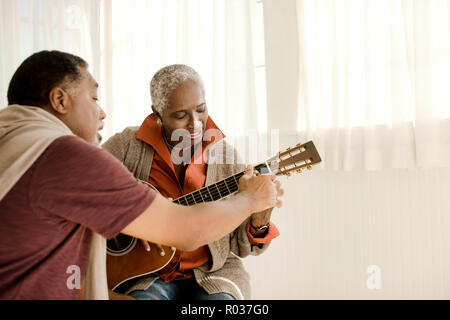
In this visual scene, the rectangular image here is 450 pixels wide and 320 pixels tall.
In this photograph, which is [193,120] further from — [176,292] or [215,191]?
[176,292]

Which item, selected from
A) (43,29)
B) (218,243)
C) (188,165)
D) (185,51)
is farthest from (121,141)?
(43,29)

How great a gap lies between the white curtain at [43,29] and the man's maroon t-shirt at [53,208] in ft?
7.37

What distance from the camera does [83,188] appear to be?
0.75m

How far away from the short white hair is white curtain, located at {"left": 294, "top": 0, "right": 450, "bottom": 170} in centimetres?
62

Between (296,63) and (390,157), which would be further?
(296,63)

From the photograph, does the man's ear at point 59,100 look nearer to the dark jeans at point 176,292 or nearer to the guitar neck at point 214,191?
the guitar neck at point 214,191

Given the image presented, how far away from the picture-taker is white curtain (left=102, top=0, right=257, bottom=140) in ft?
6.77

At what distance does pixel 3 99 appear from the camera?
9.52 feet

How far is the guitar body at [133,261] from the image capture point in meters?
1.29

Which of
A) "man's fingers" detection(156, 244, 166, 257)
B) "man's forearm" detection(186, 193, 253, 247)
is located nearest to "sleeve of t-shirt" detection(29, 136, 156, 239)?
"man's forearm" detection(186, 193, 253, 247)

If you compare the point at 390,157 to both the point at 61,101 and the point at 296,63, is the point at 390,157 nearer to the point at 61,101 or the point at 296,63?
the point at 296,63

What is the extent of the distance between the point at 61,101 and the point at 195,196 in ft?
1.84

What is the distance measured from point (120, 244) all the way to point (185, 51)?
137cm

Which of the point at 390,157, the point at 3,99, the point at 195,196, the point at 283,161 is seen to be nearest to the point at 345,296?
the point at 390,157
